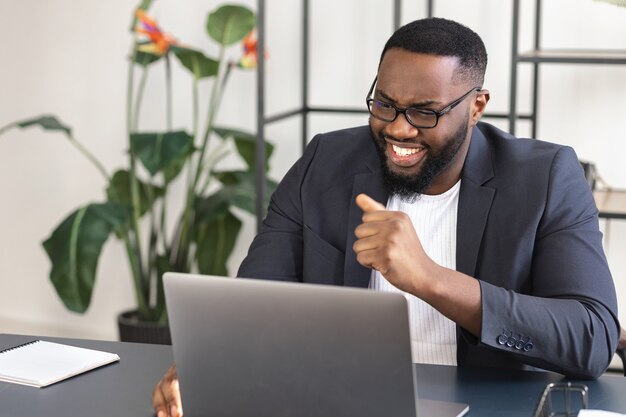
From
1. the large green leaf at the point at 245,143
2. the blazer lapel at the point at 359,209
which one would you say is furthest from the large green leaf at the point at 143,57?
the blazer lapel at the point at 359,209

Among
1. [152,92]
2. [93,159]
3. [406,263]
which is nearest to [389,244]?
[406,263]

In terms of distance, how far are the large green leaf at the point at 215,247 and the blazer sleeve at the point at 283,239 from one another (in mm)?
1617

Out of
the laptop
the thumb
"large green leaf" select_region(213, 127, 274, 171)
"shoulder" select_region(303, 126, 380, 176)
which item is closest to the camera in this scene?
the laptop

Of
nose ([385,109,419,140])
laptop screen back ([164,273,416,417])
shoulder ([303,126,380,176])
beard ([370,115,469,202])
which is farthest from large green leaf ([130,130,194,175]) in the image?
laptop screen back ([164,273,416,417])

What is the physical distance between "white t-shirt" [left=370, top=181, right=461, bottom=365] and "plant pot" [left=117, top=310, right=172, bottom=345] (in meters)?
1.74

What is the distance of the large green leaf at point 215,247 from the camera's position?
3793mm

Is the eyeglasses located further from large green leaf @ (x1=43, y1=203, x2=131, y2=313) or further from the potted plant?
large green leaf @ (x1=43, y1=203, x2=131, y2=313)

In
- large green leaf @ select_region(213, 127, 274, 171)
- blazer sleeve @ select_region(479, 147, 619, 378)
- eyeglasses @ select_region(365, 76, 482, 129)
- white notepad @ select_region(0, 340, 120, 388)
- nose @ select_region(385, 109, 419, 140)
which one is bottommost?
white notepad @ select_region(0, 340, 120, 388)

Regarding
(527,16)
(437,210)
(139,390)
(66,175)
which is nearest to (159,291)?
(66,175)

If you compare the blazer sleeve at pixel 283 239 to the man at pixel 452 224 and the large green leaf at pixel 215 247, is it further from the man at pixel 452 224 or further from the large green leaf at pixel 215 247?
the large green leaf at pixel 215 247

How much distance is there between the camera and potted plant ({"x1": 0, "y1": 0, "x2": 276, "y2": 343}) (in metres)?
3.48

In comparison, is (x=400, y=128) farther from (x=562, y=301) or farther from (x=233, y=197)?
(x=233, y=197)

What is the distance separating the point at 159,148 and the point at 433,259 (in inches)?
65.7

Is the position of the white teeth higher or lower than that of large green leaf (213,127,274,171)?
higher
